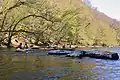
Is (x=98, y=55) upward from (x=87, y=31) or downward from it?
downward

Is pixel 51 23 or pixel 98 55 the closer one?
pixel 98 55

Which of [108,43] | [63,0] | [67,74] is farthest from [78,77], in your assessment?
[108,43]

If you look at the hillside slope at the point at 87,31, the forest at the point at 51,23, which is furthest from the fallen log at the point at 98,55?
the hillside slope at the point at 87,31

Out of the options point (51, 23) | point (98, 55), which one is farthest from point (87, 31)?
point (98, 55)

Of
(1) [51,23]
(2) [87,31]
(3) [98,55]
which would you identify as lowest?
(3) [98,55]

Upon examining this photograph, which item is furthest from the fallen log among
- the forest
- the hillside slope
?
the hillside slope

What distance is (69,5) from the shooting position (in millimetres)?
119438

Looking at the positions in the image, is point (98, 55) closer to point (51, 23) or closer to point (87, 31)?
point (51, 23)

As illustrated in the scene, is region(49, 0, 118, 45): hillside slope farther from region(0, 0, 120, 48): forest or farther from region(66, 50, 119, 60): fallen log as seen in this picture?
region(66, 50, 119, 60): fallen log

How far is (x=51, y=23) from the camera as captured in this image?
214ft

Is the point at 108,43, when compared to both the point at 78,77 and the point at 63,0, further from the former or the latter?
the point at 78,77

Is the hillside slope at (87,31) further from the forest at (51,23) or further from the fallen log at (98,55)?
the fallen log at (98,55)

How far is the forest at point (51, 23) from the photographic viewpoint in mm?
42250

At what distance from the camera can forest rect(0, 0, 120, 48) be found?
42.2 meters
